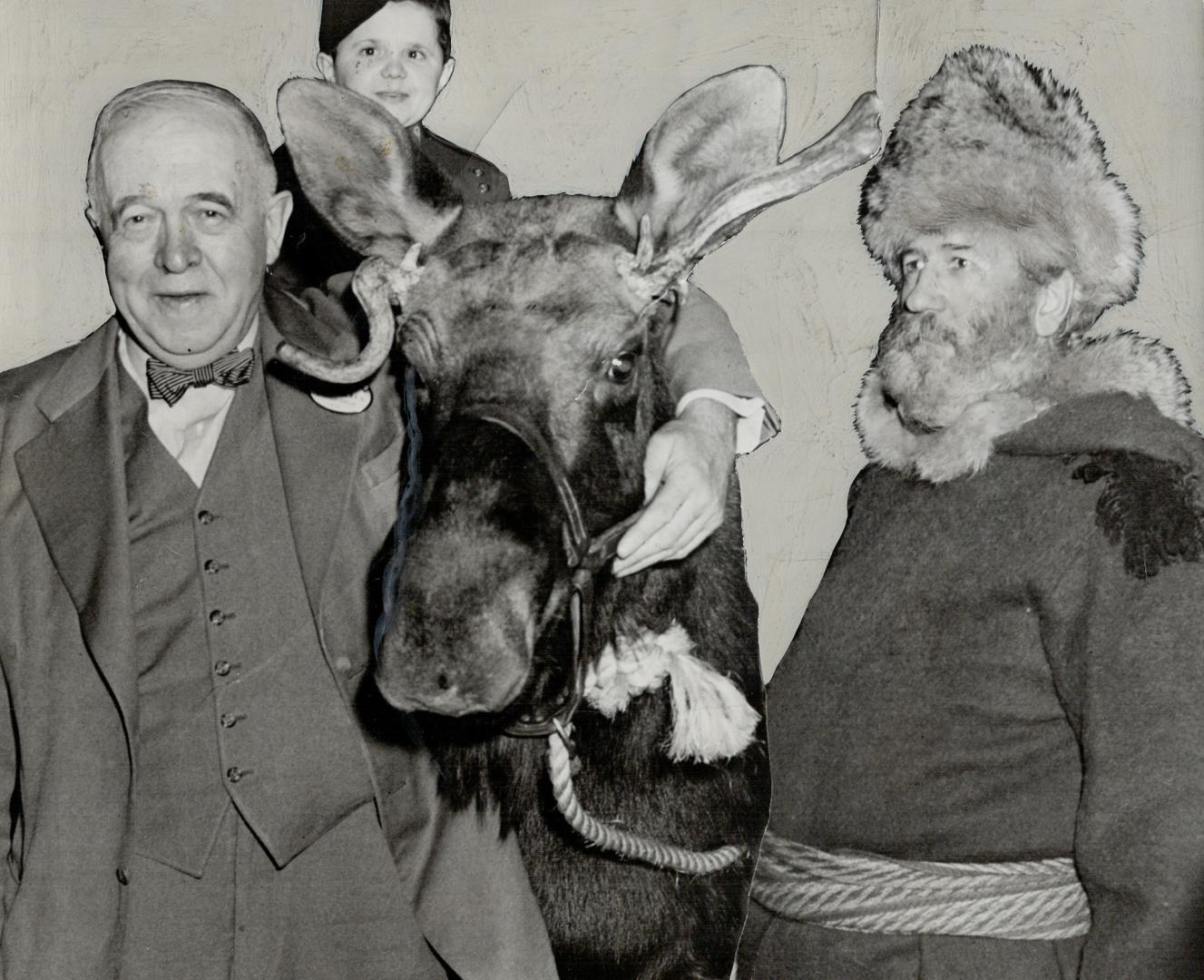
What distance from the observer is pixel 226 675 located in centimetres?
226

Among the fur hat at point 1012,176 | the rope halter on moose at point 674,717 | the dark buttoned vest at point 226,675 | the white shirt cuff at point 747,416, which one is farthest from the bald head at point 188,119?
the fur hat at point 1012,176

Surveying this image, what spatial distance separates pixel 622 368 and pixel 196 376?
76 cm

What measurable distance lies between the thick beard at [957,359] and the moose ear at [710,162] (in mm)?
339

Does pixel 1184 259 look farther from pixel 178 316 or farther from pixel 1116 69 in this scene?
pixel 178 316

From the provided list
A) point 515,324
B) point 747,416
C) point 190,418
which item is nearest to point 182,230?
point 190,418

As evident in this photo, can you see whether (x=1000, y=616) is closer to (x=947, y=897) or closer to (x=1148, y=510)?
(x=1148, y=510)

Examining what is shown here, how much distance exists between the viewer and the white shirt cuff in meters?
2.44

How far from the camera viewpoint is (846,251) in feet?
8.52

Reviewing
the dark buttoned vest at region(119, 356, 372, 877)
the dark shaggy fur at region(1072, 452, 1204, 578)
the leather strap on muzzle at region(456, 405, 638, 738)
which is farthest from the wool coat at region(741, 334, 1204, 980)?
the dark buttoned vest at region(119, 356, 372, 877)

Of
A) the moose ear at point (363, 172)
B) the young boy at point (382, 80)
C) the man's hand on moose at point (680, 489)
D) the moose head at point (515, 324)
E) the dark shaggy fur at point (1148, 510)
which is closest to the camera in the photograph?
the moose head at point (515, 324)

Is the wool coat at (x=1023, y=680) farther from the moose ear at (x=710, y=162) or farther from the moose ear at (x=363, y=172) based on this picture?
the moose ear at (x=363, y=172)

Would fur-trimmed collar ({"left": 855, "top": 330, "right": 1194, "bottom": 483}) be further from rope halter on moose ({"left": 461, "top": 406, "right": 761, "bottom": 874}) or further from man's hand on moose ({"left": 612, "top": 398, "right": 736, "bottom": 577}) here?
rope halter on moose ({"left": 461, "top": 406, "right": 761, "bottom": 874})

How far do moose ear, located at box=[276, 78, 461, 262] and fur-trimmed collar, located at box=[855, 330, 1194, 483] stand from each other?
0.96m

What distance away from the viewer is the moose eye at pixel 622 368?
224cm
